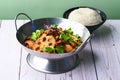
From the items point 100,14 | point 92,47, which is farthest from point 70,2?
point 92,47

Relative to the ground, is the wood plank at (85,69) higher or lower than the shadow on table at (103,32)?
lower

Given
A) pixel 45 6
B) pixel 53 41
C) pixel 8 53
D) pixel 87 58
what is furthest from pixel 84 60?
pixel 45 6

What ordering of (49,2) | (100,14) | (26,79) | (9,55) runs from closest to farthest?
(26,79) < (9,55) < (100,14) < (49,2)

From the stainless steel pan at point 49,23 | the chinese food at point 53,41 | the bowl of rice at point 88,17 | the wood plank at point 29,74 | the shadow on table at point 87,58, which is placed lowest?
the wood plank at point 29,74

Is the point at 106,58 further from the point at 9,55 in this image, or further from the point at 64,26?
the point at 9,55

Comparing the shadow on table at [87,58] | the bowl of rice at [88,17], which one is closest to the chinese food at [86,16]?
the bowl of rice at [88,17]

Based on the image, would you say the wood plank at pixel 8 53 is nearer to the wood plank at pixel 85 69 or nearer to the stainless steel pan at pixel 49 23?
the stainless steel pan at pixel 49 23
